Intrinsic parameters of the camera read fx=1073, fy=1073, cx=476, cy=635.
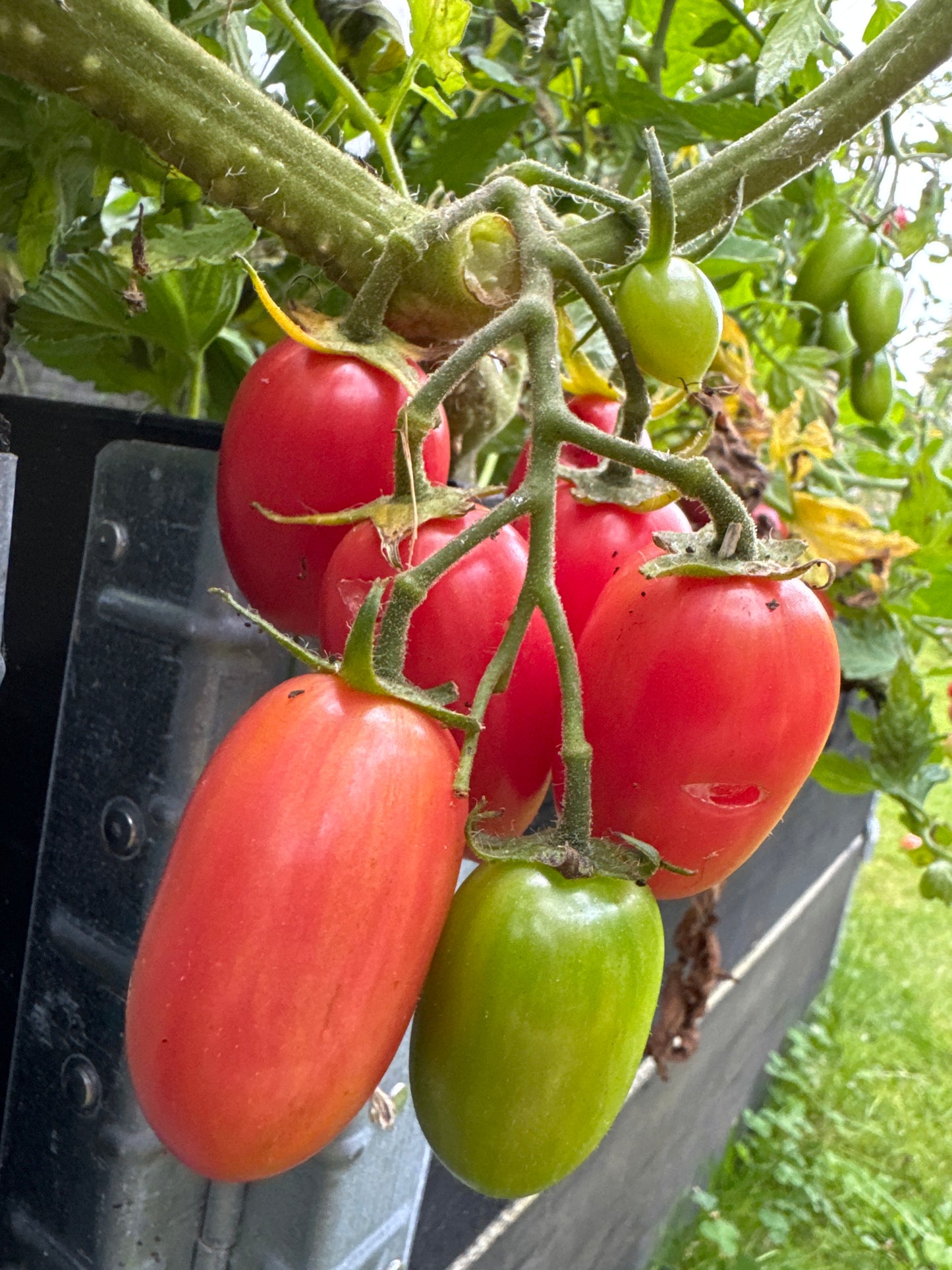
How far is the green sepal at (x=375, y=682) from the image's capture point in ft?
1.04

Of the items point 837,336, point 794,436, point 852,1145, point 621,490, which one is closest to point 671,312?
point 621,490

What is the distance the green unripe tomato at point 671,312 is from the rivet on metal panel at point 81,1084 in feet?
1.40

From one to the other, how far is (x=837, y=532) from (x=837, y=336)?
0.24 m

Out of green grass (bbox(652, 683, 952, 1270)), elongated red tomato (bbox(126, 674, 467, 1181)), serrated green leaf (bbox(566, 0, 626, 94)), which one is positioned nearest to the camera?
elongated red tomato (bbox(126, 674, 467, 1181))

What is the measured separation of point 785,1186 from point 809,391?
150 cm

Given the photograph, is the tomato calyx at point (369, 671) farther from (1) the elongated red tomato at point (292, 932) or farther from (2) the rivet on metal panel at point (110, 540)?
(2) the rivet on metal panel at point (110, 540)

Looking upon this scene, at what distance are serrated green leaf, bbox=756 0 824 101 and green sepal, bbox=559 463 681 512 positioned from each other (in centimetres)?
21

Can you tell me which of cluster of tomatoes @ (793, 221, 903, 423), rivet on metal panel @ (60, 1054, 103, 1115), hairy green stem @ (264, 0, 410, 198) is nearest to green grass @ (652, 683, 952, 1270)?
cluster of tomatoes @ (793, 221, 903, 423)

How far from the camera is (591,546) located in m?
0.44

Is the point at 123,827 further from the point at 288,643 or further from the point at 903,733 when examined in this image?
the point at 903,733

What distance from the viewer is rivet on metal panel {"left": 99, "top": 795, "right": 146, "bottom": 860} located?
505mm

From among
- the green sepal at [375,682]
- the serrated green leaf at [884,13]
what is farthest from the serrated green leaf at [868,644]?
the green sepal at [375,682]

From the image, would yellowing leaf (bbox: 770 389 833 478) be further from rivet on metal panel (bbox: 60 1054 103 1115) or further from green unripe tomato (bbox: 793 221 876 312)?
rivet on metal panel (bbox: 60 1054 103 1115)

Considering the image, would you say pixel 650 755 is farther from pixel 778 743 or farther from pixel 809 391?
pixel 809 391
